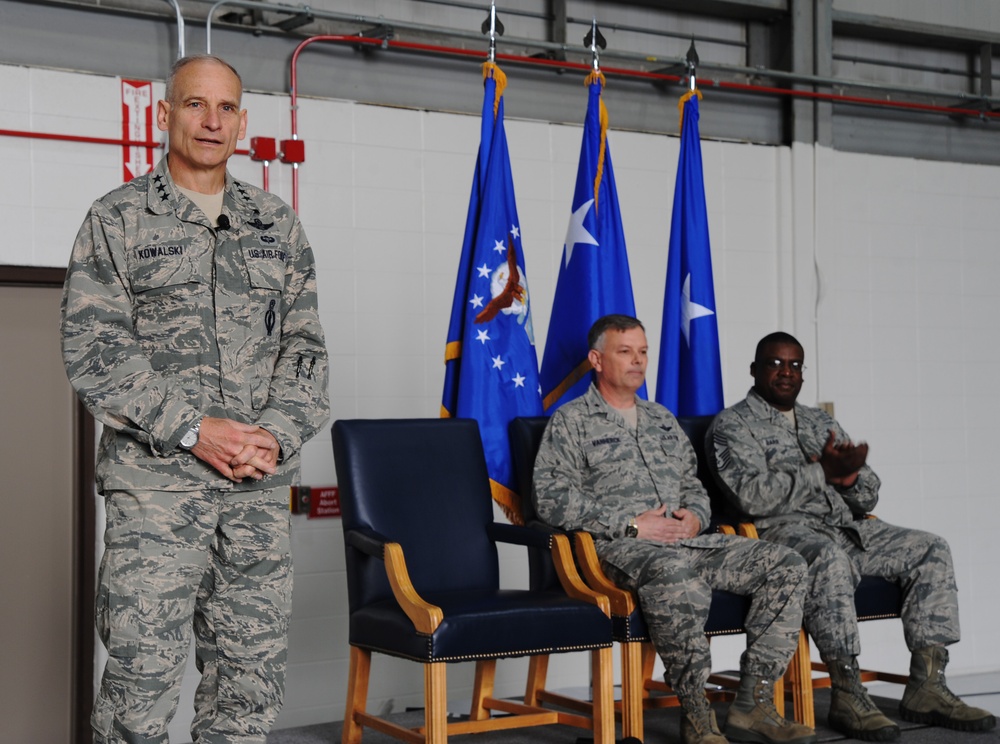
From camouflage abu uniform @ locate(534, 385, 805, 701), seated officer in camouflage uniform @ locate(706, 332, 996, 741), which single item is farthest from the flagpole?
camouflage abu uniform @ locate(534, 385, 805, 701)

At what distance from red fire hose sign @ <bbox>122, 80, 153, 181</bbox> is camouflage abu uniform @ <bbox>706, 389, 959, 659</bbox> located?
2143 mm

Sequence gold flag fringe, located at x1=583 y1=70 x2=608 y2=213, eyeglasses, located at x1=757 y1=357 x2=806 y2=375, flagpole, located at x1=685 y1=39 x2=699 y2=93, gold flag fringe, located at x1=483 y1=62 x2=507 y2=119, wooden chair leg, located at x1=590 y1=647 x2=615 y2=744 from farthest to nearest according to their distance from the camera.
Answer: flagpole, located at x1=685 y1=39 x2=699 y2=93, gold flag fringe, located at x1=583 y1=70 x2=608 y2=213, gold flag fringe, located at x1=483 y1=62 x2=507 y2=119, eyeglasses, located at x1=757 y1=357 x2=806 y2=375, wooden chair leg, located at x1=590 y1=647 x2=615 y2=744

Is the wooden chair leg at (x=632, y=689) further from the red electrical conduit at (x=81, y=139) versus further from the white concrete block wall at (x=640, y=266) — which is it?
the red electrical conduit at (x=81, y=139)

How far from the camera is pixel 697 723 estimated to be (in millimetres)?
3414

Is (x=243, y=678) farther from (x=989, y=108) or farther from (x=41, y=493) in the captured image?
(x=989, y=108)

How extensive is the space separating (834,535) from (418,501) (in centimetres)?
135

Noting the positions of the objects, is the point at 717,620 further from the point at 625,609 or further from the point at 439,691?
the point at 439,691

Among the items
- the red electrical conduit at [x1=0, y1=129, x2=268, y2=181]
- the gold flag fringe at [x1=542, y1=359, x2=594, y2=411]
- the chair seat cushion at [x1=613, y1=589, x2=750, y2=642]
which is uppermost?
the red electrical conduit at [x1=0, y1=129, x2=268, y2=181]

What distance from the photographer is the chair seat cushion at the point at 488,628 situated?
3.08 metres

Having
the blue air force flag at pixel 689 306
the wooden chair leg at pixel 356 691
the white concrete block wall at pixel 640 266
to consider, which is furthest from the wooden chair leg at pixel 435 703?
the blue air force flag at pixel 689 306

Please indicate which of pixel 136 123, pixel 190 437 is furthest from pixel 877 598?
pixel 136 123

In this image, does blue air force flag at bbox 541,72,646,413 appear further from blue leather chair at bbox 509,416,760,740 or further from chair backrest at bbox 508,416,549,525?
blue leather chair at bbox 509,416,760,740

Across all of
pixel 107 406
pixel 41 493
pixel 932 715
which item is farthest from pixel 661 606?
pixel 41 493

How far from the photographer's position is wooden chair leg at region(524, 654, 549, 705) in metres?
3.90
